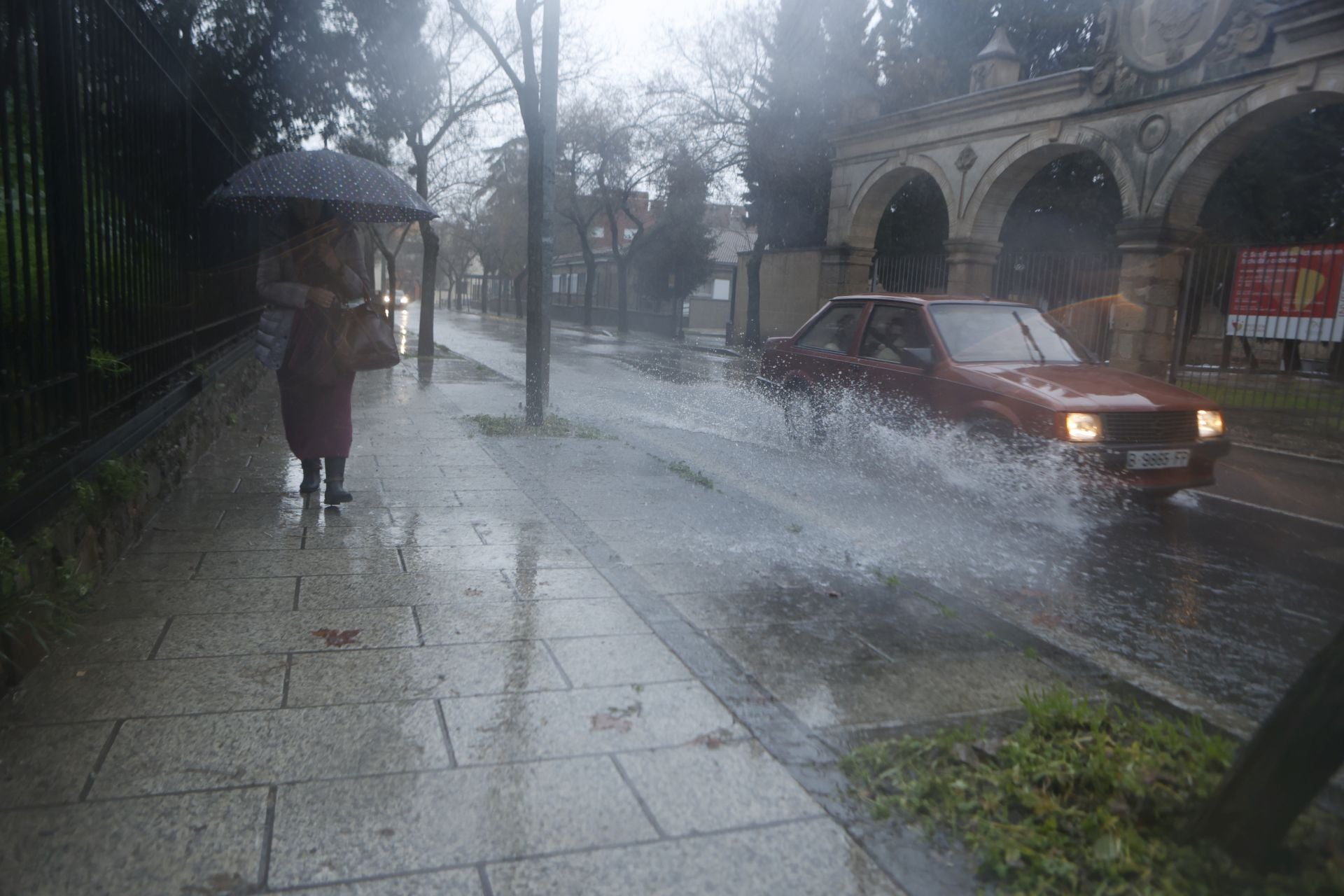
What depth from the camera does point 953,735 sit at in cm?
299

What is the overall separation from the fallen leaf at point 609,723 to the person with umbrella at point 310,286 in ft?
10.6

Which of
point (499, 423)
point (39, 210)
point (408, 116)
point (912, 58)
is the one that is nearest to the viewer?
point (39, 210)

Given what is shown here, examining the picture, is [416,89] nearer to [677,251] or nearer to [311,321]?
[311,321]

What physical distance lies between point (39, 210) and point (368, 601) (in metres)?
1.98

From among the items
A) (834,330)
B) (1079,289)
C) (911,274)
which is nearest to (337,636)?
(834,330)

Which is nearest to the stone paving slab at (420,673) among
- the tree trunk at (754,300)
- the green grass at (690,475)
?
the green grass at (690,475)

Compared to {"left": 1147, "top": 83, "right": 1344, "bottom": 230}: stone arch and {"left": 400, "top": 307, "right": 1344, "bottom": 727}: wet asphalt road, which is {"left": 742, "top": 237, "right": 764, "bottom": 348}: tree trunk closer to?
{"left": 1147, "top": 83, "right": 1344, "bottom": 230}: stone arch

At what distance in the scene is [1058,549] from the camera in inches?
232

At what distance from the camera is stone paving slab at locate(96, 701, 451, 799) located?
2.66 metres

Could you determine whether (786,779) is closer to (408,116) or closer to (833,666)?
(833,666)

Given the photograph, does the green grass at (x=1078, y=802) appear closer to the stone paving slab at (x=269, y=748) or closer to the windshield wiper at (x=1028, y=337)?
the stone paving slab at (x=269, y=748)

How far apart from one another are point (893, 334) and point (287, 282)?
196 inches

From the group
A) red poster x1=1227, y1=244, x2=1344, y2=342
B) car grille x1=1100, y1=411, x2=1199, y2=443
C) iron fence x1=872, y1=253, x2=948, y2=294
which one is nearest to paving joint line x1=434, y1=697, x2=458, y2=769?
car grille x1=1100, y1=411, x2=1199, y2=443

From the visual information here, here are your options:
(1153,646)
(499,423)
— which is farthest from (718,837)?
(499,423)
